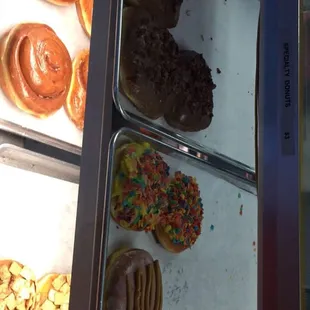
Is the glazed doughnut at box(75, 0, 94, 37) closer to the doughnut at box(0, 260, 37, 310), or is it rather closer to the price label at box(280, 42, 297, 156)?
the doughnut at box(0, 260, 37, 310)

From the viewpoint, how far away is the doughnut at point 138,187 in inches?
37.5

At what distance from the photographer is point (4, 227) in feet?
4.32

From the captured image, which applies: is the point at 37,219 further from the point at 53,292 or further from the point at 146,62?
the point at 146,62

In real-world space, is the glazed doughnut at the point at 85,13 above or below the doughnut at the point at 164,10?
above

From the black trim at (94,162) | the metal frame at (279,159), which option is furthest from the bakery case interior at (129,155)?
the metal frame at (279,159)

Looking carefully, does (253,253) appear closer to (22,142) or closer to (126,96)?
(126,96)

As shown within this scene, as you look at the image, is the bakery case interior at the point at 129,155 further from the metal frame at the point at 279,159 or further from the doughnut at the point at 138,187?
the metal frame at the point at 279,159

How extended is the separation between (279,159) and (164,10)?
0.65m

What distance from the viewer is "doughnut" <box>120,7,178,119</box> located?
1.03 metres

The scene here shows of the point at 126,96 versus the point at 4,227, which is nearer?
the point at 126,96

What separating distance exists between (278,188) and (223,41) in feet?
2.59

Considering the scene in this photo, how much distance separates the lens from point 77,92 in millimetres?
1667

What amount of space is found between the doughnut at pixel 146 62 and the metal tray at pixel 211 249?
9 cm

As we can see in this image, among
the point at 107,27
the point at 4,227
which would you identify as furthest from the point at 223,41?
the point at 4,227
